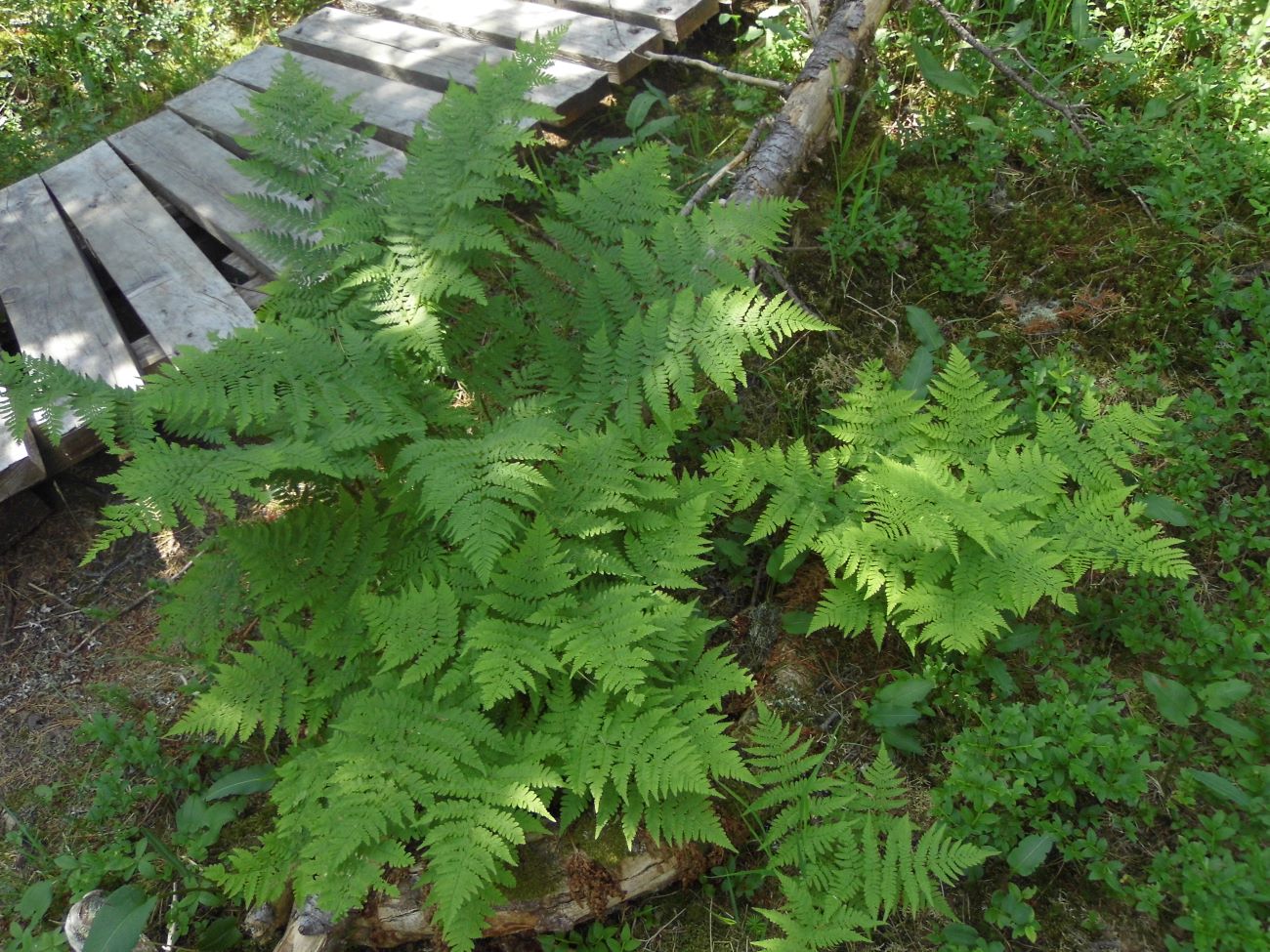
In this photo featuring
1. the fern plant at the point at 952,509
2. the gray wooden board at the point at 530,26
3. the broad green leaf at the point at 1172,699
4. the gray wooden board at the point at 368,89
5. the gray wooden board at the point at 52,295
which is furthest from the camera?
the gray wooden board at the point at 530,26

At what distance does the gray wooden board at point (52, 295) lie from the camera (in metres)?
3.70

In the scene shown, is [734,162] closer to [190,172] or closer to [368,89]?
[368,89]

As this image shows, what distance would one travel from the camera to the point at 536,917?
2531mm

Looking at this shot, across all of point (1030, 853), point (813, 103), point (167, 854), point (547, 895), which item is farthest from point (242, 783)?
point (813, 103)

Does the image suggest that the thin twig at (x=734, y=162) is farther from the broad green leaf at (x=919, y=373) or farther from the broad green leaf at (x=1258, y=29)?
the broad green leaf at (x=1258, y=29)

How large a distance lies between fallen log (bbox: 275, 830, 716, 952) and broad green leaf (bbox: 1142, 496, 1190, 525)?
195cm

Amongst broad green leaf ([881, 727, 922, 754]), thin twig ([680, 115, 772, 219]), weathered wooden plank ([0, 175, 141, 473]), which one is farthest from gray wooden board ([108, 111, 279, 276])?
broad green leaf ([881, 727, 922, 754])

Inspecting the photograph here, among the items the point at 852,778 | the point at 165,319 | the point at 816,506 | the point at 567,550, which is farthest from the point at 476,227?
the point at 852,778

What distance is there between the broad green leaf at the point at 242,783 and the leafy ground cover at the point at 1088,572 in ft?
0.19

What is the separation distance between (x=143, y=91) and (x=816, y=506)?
502cm

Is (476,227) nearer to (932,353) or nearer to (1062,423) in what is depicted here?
(932,353)

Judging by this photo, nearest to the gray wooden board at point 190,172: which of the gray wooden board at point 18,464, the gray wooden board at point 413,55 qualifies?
the gray wooden board at point 413,55

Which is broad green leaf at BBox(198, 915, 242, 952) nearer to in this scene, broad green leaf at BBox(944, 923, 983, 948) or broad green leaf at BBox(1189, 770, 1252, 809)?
broad green leaf at BBox(944, 923, 983, 948)

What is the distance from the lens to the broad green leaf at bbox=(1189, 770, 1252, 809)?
7.81 feet
